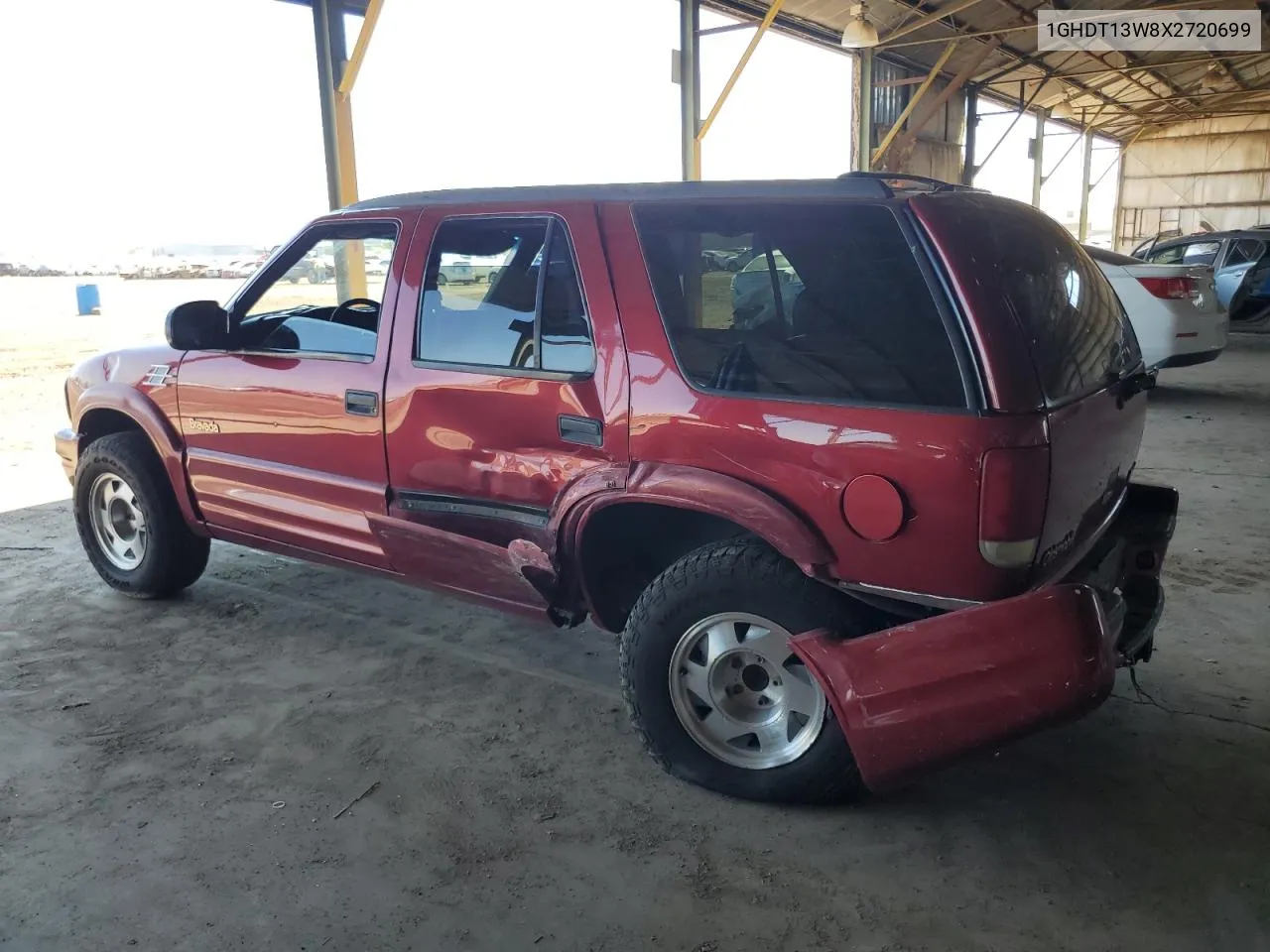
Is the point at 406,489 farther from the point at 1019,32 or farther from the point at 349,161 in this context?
the point at 1019,32

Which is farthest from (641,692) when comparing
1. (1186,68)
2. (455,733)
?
(1186,68)

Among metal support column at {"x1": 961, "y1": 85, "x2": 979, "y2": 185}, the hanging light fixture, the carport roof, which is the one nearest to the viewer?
the hanging light fixture

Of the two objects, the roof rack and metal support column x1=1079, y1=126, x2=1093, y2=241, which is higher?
metal support column x1=1079, y1=126, x2=1093, y2=241

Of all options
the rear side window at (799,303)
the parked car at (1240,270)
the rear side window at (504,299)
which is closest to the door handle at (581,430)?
the rear side window at (504,299)

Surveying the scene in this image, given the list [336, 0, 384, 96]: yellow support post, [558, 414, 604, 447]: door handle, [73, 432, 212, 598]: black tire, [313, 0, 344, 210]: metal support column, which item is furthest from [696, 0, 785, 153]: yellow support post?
[558, 414, 604, 447]: door handle

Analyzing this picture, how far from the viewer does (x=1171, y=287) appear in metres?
8.11

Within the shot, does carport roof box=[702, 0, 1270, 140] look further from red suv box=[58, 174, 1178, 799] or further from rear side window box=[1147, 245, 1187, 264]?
red suv box=[58, 174, 1178, 799]

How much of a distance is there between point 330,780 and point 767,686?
1.33m

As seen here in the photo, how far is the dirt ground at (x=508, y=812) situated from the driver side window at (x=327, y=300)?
1202 millimetres

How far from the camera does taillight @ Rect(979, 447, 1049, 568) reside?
213cm

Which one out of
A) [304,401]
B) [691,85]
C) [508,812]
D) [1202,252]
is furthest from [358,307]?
[1202,252]

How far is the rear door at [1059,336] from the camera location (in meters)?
2.23

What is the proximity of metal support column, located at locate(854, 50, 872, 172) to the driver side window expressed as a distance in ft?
50.4

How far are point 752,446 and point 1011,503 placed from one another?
647 millimetres
